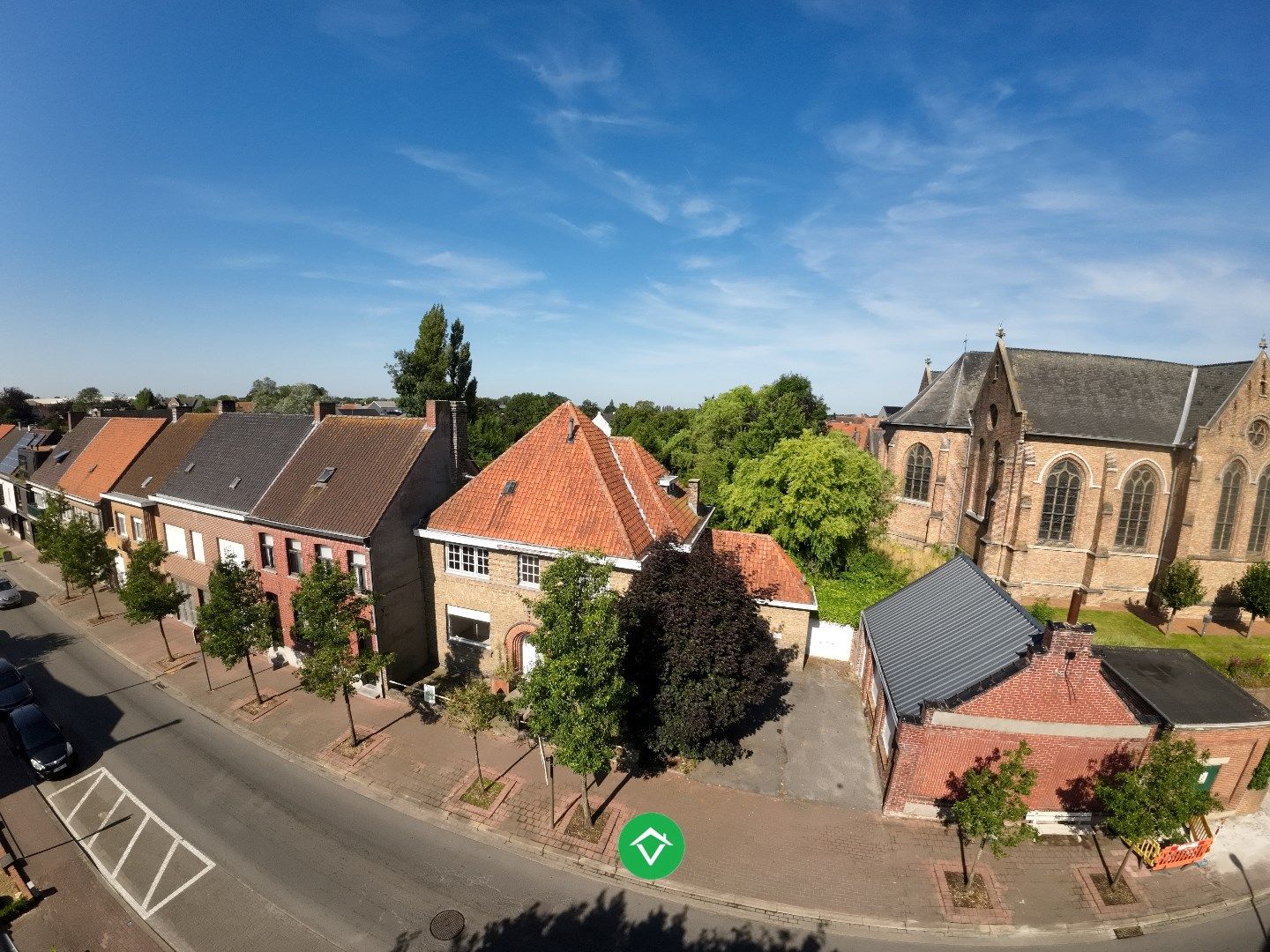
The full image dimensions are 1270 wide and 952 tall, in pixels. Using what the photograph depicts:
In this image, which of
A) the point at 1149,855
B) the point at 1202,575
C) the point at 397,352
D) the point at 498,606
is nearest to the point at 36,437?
the point at 397,352

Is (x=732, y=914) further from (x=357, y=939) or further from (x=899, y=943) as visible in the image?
(x=357, y=939)

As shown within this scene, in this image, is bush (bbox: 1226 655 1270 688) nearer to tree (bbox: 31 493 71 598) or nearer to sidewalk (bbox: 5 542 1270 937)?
sidewalk (bbox: 5 542 1270 937)

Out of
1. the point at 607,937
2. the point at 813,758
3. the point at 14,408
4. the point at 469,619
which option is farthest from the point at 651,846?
the point at 14,408

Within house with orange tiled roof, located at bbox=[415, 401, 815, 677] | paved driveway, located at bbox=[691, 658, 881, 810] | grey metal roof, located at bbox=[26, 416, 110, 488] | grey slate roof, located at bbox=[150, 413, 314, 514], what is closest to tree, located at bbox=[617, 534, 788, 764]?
paved driveway, located at bbox=[691, 658, 881, 810]

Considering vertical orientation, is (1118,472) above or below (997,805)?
above

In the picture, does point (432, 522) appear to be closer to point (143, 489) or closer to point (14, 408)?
point (143, 489)
